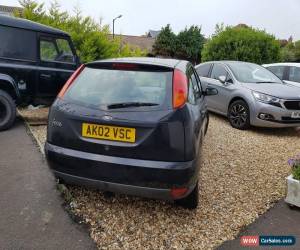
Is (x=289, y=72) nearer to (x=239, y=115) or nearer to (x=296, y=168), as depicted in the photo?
(x=239, y=115)

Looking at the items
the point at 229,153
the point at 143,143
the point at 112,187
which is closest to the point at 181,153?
the point at 143,143

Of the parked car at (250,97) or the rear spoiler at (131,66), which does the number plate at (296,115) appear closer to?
the parked car at (250,97)

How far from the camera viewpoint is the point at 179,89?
3027 mm

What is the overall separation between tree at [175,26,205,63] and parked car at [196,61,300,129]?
2352 centimetres

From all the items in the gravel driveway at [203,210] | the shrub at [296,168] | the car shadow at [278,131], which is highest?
the shrub at [296,168]

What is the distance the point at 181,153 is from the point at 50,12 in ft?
30.8

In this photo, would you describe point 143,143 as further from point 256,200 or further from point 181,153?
point 256,200

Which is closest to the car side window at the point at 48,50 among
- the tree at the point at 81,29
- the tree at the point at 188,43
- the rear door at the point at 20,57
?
the rear door at the point at 20,57

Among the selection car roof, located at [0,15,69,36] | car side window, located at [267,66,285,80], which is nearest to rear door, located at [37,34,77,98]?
car roof, located at [0,15,69,36]

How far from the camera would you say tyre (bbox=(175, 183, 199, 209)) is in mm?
3352

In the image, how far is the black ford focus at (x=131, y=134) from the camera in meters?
2.82

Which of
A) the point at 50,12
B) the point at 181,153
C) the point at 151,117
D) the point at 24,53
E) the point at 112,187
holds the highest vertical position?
the point at 50,12

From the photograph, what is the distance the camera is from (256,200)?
3.84 meters

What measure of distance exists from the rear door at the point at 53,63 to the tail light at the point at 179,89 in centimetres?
413
